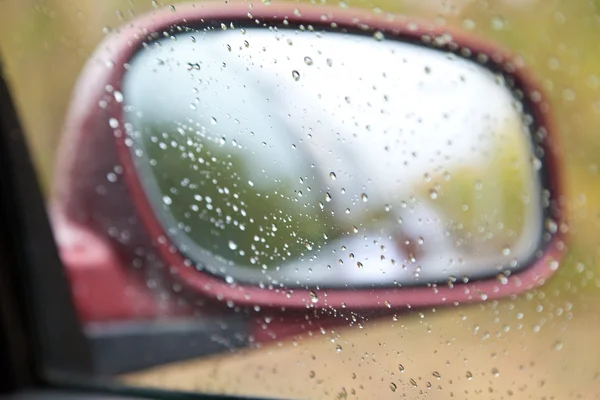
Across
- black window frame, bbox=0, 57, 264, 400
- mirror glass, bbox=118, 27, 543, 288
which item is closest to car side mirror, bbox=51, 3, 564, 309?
mirror glass, bbox=118, 27, 543, 288

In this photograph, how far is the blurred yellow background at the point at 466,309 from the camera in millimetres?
1142

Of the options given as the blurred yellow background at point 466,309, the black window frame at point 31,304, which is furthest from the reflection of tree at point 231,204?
the black window frame at point 31,304

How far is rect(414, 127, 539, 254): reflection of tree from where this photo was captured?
1280 mm

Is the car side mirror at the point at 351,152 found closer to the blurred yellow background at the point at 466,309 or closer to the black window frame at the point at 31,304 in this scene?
the blurred yellow background at the point at 466,309

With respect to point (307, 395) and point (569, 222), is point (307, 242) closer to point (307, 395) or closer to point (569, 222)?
point (307, 395)

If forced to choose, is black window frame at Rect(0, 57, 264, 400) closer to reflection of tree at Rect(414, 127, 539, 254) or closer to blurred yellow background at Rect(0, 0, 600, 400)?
blurred yellow background at Rect(0, 0, 600, 400)

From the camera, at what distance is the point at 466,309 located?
1174 millimetres

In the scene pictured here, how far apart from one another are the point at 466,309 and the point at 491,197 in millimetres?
287

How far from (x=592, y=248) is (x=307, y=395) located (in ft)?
1.98

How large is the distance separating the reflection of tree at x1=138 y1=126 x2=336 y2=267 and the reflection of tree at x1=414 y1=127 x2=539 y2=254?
0.24m

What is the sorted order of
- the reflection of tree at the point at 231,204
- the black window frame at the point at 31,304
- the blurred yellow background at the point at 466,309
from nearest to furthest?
the blurred yellow background at the point at 466,309, the reflection of tree at the point at 231,204, the black window frame at the point at 31,304

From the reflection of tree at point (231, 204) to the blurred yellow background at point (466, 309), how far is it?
0.19m

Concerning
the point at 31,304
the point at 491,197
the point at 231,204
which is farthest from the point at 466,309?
the point at 31,304

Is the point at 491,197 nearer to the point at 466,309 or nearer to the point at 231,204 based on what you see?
the point at 466,309
